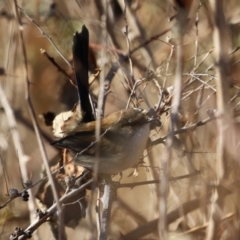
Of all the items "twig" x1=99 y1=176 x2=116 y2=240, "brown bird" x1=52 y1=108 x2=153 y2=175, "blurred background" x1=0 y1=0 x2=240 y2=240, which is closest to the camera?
"blurred background" x1=0 y1=0 x2=240 y2=240

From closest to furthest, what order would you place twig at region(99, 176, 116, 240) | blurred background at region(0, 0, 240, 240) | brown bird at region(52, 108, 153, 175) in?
blurred background at region(0, 0, 240, 240) < twig at region(99, 176, 116, 240) < brown bird at region(52, 108, 153, 175)

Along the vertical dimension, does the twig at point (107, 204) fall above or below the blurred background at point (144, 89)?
below

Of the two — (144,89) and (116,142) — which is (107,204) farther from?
(144,89)

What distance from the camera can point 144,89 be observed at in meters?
2.77

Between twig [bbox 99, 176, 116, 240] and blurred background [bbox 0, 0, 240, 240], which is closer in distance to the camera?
A: blurred background [bbox 0, 0, 240, 240]

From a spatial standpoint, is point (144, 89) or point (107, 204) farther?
point (144, 89)

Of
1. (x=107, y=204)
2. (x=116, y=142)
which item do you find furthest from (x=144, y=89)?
(x=107, y=204)

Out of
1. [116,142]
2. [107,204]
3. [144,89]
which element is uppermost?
[144,89]

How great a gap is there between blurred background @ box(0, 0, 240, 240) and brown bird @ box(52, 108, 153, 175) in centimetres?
11

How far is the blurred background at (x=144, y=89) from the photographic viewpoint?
221 centimetres

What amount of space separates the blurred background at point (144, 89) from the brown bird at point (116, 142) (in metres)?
0.11

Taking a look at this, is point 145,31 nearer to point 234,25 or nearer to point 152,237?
point 234,25

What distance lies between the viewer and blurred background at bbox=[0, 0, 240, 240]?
2.21 meters

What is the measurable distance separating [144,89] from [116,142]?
1.00ft
